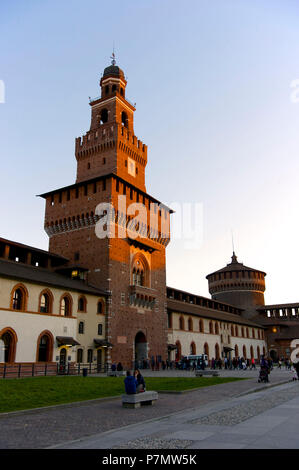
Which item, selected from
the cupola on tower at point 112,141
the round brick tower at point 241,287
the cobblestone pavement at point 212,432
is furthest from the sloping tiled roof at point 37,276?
the round brick tower at point 241,287

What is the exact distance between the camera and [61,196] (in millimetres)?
47781

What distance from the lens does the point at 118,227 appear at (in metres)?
43.5

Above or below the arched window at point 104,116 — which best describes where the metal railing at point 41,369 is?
below

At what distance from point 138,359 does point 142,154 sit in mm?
26866

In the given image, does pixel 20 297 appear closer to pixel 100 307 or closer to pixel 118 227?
pixel 100 307

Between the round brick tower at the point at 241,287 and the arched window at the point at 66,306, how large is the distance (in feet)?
191

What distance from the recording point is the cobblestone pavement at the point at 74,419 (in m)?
9.27

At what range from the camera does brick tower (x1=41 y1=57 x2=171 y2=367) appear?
4203cm

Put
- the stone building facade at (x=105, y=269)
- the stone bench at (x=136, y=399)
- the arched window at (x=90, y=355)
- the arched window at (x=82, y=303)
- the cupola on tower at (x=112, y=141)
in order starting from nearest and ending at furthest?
the stone bench at (x=136, y=399), the stone building facade at (x=105, y=269), the arched window at (x=90, y=355), the arched window at (x=82, y=303), the cupola on tower at (x=112, y=141)

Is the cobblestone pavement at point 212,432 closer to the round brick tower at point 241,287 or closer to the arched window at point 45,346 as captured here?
the arched window at point 45,346

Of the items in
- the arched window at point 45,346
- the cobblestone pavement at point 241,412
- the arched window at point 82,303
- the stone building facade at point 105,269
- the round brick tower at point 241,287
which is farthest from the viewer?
the round brick tower at point 241,287
